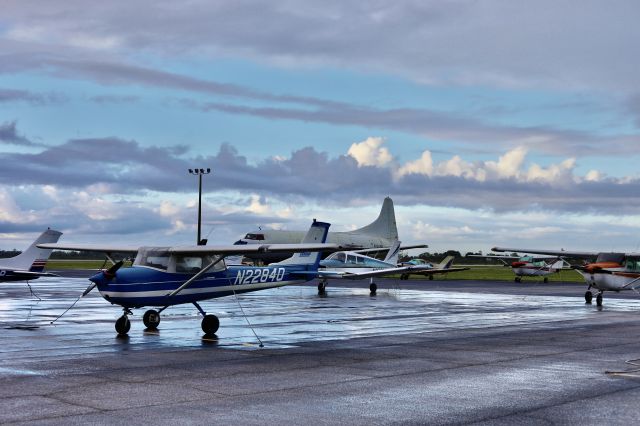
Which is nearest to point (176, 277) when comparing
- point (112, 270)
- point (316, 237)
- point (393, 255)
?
point (112, 270)

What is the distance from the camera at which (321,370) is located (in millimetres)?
12938

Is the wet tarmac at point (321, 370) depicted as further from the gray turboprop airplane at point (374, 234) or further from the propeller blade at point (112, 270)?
the gray turboprop airplane at point (374, 234)

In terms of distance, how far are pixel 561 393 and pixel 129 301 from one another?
1066 cm

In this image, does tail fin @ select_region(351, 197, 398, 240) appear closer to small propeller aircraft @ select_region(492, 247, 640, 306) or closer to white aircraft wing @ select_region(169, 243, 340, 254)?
small propeller aircraft @ select_region(492, 247, 640, 306)

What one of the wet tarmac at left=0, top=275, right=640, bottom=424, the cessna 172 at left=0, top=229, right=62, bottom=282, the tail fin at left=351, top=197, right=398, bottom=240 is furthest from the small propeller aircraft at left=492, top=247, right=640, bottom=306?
the tail fin at left=351, top=197, right=398, bottom=240

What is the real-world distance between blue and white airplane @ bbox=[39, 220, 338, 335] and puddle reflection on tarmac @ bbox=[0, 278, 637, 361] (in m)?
0.84

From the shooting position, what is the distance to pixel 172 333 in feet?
62.3

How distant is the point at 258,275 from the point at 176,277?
281 centimetres

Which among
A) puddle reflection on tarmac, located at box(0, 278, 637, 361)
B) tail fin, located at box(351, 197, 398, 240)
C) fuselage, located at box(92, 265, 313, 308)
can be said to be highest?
tail fin, located at box(351, 197, 398, 240)

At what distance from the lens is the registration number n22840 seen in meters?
20.2

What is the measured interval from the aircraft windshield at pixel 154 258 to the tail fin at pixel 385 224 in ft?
260

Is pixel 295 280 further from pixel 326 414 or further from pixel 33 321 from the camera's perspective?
pixel 326 414

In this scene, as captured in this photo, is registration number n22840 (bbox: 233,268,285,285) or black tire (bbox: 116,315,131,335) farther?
registration number n22840 (bbox: 233,268,285,285)

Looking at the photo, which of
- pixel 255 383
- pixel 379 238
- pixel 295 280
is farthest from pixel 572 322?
pixel 379 238
